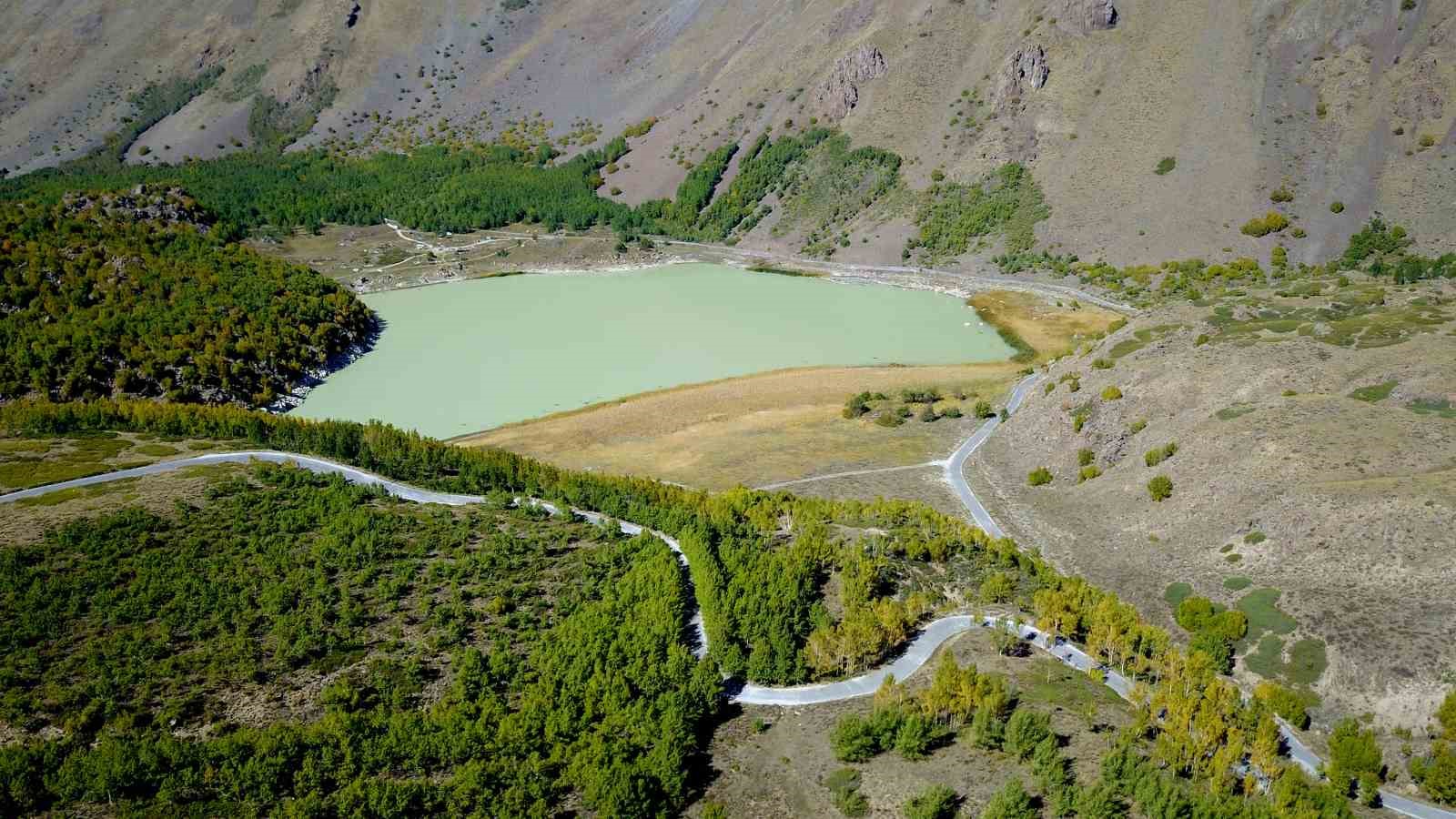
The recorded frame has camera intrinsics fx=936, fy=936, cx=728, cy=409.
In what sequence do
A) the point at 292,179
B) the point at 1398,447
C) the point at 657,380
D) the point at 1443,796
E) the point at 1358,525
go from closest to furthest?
1. the point at 1443,796
2. the point at 1358,525
3. the point at 1398,447
4. the point at 657,380
5. the point at 292,179

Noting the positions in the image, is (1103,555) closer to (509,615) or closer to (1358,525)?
(1358,525)

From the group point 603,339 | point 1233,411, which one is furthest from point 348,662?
point 603,339

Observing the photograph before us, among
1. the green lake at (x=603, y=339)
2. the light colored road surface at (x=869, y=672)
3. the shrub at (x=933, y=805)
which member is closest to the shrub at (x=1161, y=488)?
the light colored road surface at (x=869, y=672)

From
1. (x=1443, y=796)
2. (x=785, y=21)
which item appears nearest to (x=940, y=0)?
(x=785, y=21)

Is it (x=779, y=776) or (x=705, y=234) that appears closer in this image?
(x=779, y=776)

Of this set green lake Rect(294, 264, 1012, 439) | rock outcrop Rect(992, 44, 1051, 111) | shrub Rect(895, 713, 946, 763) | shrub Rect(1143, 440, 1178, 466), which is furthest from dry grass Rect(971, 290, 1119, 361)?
shrub Rect(895, 713, 946, 763)

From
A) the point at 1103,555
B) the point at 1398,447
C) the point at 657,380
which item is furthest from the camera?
the point at 657,380
